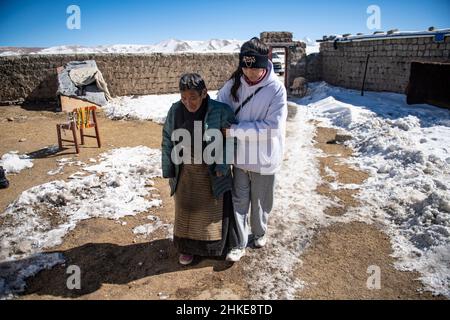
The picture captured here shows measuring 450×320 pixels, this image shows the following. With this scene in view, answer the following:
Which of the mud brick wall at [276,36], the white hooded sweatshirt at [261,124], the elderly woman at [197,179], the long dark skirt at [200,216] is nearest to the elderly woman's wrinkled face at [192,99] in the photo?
the elderly woman at [197,179]

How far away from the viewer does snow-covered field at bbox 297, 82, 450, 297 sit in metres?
3.32

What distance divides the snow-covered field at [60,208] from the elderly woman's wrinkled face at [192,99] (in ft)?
7.11

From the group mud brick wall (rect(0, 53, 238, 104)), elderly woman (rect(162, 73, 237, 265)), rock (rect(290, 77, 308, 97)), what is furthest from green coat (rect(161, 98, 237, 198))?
rock (rect(290, 77, 308, 97))

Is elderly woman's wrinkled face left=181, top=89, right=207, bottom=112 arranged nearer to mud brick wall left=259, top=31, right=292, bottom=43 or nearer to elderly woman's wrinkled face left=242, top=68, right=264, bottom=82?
elderly woman's wrinkled face left=242, top=68, right=264, bottom=82

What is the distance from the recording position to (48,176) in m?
5.63

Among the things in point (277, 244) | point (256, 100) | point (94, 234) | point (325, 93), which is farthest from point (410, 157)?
point (325, 93)

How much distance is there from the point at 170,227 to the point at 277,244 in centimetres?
135

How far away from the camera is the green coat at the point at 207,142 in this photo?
279 cm

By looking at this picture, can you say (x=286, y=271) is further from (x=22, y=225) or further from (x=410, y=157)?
(x=410, y=157)

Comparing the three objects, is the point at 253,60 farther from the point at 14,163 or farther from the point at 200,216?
the point at 14,163

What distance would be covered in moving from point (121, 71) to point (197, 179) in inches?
462

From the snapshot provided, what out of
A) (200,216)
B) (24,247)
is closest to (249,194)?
(200,216)

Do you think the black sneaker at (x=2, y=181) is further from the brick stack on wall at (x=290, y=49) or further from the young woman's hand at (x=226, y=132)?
the brick stack on wall at (x=290, y=49)

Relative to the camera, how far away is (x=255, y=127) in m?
2.81
